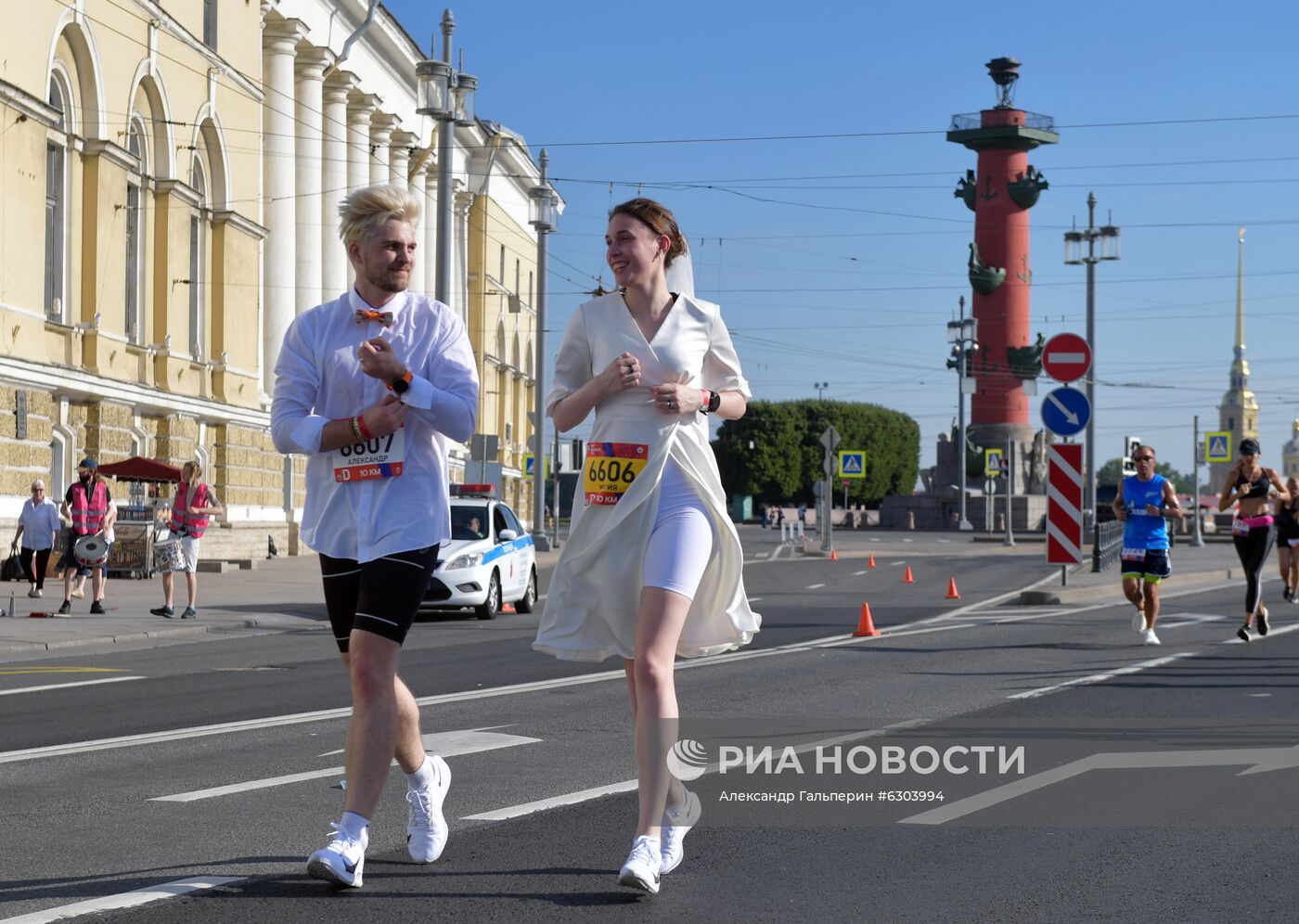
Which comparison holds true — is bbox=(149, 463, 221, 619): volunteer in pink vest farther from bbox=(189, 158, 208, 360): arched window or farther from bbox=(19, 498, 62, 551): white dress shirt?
bbox=(189, 158, 208, 360): arched window

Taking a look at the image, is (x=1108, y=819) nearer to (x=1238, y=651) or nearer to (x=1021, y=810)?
(x=1021, y=810)

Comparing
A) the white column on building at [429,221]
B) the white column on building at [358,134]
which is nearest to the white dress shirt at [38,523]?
the white column on building at [358,134]

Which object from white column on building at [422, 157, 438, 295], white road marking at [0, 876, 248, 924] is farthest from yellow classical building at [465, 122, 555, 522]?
white road marking at [0, 876, 248, 924]

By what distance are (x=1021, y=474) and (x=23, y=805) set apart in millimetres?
78039

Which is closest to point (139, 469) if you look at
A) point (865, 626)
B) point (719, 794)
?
point (865, 626)

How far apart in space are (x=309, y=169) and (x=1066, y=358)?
100ft

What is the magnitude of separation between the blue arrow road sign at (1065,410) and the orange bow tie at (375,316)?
56.6ft

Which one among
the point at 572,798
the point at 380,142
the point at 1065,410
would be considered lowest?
the point at 572,798

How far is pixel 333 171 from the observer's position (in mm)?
50281

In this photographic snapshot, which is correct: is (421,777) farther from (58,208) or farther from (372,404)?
(58,208)

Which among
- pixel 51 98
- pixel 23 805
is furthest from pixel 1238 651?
pixel 51 98

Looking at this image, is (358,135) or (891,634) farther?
(358,135)

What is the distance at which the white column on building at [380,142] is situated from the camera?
55.8 meters

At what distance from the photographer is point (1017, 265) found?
77938 mm
